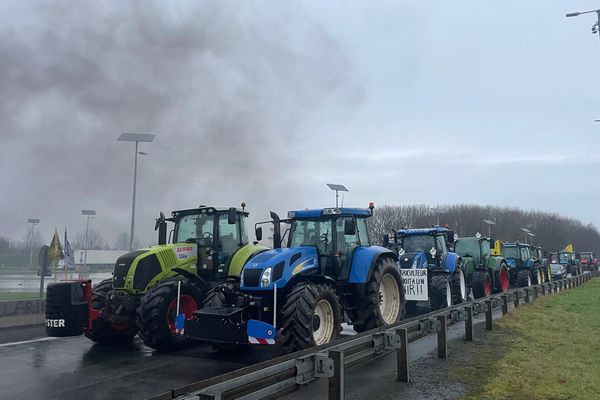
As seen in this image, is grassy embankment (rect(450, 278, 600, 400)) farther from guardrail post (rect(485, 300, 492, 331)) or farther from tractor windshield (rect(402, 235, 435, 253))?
tractor windshield (rect(402, 235, 435, 253))

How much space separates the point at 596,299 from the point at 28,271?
32.5m

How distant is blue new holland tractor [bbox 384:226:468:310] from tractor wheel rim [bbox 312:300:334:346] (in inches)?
187

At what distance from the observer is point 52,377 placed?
6652 mm

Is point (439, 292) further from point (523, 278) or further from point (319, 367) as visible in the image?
point (523, 278)

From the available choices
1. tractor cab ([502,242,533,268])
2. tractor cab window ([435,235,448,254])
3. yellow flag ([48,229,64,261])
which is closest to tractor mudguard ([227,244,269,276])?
tractor cab window ([435,235,448,254])

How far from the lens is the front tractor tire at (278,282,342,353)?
6.69 m

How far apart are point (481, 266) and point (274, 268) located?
10.8m

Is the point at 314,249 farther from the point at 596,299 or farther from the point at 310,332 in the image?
the point at 596,299

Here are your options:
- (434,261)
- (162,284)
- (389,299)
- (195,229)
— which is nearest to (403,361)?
(389,299)

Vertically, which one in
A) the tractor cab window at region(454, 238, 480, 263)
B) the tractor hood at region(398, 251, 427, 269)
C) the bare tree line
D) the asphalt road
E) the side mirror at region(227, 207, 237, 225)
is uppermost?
the bare tree line

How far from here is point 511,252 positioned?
21531mm

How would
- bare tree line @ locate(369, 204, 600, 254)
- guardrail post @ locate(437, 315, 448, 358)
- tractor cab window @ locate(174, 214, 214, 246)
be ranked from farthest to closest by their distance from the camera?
bare tree line @ locate(369, 204, 600, 254), tractor cab window @ locate(174, 214, 214, 246), guardrail post @ locate(437, 315, 448, 358)

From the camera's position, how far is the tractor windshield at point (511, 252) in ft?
70.1

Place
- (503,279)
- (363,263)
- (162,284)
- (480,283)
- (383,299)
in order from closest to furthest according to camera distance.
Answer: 1. (162,284)
2. (363,263)
3. (383,299)
4. (480,283)
5. (503,279)
